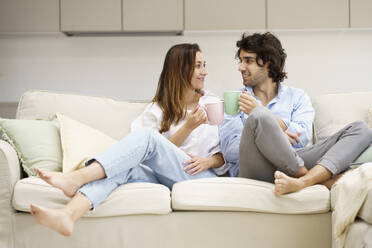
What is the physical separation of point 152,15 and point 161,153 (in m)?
2.12

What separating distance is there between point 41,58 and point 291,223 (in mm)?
3045

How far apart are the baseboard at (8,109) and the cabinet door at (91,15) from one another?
76cm

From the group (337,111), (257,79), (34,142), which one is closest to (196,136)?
(257,79)

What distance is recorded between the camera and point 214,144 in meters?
2.36

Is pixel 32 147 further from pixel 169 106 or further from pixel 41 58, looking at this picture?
pixel 41 58

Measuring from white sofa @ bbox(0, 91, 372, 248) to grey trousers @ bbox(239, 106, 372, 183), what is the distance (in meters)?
0.11

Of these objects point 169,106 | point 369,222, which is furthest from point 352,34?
point 369,222

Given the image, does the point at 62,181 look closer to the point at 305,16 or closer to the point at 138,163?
the point at 138,163

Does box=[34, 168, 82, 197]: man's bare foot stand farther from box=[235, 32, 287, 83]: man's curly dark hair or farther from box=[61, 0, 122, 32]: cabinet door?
box=[61, 0, 122, 32]: cabinet door

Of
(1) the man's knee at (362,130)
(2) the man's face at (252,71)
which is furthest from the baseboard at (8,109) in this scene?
(1) the man's knee at (362,130)

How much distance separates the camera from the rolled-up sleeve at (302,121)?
2.35 m

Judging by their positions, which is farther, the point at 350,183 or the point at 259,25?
the point at 259,25

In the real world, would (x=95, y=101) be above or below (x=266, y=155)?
above

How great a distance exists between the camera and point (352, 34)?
4246 mm
